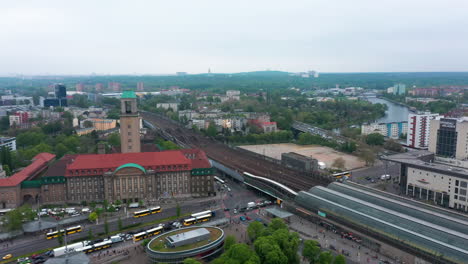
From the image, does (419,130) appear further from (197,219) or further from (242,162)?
(197,219)

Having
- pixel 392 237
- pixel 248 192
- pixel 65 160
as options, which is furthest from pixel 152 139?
pixel 392 237

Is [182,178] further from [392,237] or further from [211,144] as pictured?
[211,144]

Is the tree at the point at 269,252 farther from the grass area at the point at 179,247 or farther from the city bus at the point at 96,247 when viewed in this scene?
the city bus at the point at 96,247

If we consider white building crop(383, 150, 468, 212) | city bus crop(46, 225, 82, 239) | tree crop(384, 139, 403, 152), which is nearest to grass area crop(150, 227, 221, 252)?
city bus crop(46, 225, 82, 239)

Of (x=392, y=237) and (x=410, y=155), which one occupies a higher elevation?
(x=410, y=155)

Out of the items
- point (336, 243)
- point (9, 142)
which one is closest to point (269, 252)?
point (336, 243)

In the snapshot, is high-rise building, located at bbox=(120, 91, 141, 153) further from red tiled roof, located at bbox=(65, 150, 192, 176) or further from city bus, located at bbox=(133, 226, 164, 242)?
city bus, located at bbox=(133, 226, 164, 242)

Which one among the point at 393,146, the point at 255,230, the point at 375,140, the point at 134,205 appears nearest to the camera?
the point at 255,230
